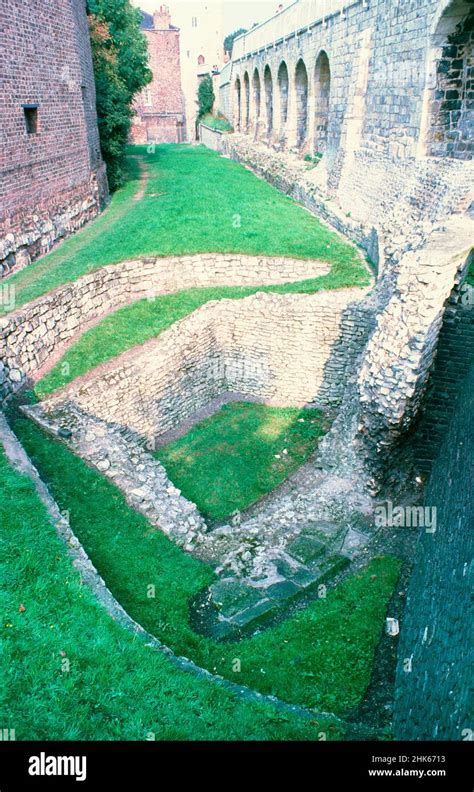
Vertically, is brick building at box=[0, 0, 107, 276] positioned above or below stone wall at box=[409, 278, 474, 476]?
above

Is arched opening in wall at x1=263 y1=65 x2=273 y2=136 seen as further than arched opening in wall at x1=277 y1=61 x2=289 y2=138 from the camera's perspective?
Yes

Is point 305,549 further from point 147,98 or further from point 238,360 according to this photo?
point 147,98

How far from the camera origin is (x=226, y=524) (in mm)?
9352

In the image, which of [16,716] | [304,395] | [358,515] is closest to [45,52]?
[304,395]

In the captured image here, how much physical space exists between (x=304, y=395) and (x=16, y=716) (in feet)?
31.6

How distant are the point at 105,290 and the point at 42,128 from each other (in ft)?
16.3

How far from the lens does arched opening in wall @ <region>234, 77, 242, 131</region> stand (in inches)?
1573

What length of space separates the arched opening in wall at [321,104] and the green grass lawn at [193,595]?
19414 millimetres

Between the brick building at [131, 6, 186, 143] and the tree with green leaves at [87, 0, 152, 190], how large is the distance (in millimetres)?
21642

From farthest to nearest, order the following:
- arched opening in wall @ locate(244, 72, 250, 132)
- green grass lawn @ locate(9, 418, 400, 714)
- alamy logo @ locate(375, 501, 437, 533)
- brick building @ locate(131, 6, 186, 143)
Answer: brick building @ locate(131, 6, 186, 143) → arched opening in wall @ locate(244, 72, 250, 132) → alamy logo @ locate(375, 501, 437, 533) → green grass lawn @ locate(9, 418, 400, 714)

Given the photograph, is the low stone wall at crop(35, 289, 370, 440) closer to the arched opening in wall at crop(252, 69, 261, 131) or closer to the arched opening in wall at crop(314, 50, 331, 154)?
the arched opening in wall at crop(314, 50, 331, 154)

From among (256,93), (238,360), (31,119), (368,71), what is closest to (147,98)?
(256,93)

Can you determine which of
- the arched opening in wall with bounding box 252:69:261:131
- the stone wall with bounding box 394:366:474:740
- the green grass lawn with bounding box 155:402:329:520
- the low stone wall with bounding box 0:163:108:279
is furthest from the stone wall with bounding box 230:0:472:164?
the stone wall with bounding box 394:366:474:740
